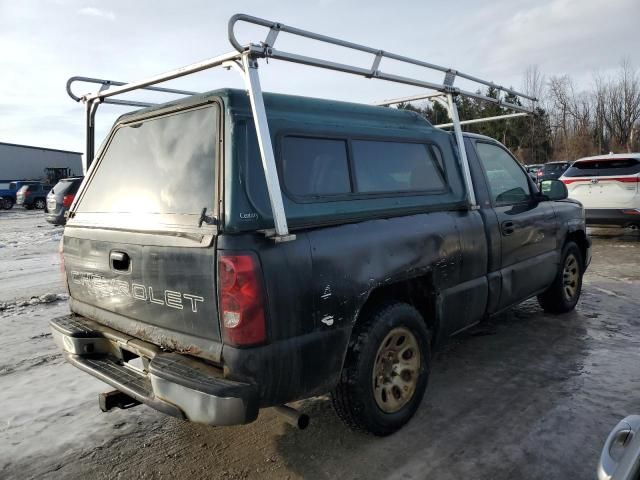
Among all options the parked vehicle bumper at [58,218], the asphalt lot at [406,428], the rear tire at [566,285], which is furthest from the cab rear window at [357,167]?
the parked vehicle bumper at [58,218]

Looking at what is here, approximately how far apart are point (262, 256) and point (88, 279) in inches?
58.5

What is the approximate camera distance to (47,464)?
9.22ft

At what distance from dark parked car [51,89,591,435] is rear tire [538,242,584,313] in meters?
1.72

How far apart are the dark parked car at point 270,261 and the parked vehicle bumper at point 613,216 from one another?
7257mm

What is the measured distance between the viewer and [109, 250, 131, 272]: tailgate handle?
9.03 feet

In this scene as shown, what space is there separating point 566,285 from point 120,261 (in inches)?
184

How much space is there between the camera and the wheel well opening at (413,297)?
117 inches

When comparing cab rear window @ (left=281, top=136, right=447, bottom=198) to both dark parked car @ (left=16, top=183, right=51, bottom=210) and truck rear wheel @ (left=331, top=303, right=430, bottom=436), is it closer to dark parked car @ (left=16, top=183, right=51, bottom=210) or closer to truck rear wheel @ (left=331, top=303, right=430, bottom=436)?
truck rear wheel @ (left=331, top=303, right=430, bottom=436)

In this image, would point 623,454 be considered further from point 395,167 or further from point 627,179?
point 627,179

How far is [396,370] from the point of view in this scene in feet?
10.0

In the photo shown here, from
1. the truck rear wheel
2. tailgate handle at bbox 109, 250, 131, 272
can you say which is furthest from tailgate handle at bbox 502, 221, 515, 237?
tailgate handle at bbox 109, 250, 131, 272

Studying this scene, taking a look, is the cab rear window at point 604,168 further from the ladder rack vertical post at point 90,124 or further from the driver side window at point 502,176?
the ladder rack vertical post at point 90,124

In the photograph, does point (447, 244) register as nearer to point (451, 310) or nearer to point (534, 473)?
point (451, 310)

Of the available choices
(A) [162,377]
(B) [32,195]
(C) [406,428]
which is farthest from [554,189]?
(B) [32,195]
